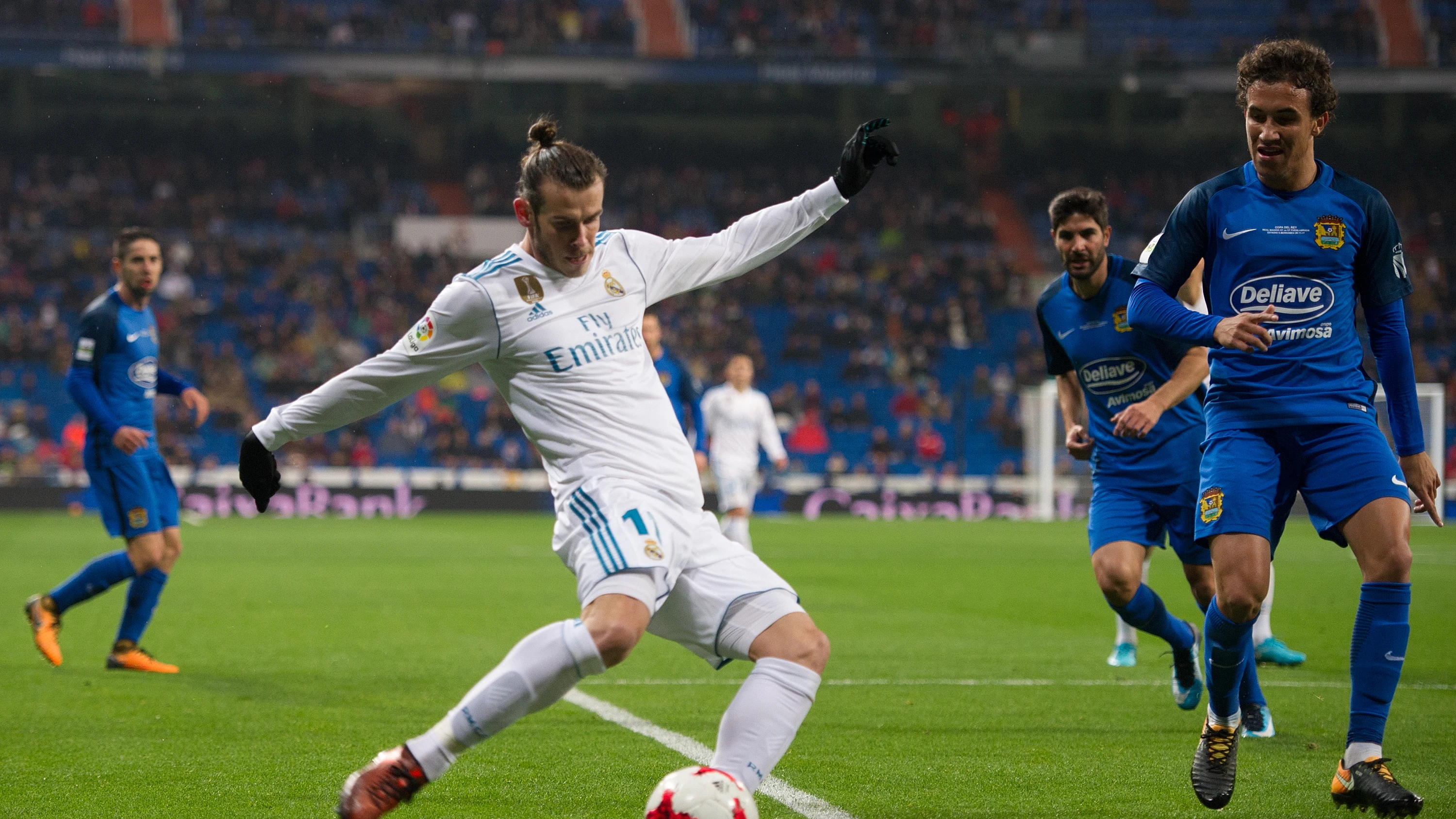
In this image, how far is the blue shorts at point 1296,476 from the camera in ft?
14.7

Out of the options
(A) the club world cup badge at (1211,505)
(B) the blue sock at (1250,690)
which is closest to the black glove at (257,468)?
(A) the club world cup badge at (1211,505)

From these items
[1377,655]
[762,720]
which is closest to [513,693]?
[762,720]

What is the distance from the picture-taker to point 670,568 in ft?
12.6

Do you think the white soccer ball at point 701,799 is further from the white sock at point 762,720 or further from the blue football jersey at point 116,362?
the blue football jersey at point 116,362

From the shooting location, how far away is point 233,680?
25.4 feet

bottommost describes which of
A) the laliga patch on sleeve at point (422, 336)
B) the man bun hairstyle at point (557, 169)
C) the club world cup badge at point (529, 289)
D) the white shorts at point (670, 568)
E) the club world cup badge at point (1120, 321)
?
the white shorts at point (670, 568)

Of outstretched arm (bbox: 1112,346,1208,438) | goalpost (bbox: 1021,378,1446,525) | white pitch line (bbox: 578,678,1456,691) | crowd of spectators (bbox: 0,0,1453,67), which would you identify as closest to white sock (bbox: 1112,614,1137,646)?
white pitch line (bbox: 578,678,1456,691)

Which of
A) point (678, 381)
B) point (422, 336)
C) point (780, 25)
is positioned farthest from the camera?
point (780, 25)

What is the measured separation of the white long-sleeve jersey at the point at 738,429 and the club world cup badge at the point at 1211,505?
13341mm

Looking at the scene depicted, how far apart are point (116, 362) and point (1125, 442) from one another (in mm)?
5777

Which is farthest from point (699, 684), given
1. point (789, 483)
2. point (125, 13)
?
point (125, 13)

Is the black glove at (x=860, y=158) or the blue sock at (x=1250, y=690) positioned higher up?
the black glove at (x=860, y=158)

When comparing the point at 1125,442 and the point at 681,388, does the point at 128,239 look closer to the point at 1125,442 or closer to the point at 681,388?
the point at 1125,442

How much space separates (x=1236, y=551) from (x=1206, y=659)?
0.59 metres
